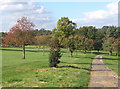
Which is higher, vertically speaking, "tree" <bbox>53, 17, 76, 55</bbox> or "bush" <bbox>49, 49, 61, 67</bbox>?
"tree" <bbox>53, 17, 76, 55</bbox>

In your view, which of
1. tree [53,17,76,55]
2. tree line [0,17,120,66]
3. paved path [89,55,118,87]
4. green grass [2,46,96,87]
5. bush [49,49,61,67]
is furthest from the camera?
tree [53,17,76,55]

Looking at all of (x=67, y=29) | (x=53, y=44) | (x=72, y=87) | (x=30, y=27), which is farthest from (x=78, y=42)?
(x=72, y=87)

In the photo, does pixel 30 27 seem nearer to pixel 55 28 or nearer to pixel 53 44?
pixel 53 44

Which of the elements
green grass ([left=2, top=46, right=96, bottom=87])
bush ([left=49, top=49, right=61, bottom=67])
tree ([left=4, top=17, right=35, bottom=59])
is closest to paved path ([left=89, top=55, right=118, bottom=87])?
green grass ([left=2, top=46, right=96, bottom=87])

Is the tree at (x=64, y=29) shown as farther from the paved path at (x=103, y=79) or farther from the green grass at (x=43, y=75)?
the paved path at (x=103, y=79)

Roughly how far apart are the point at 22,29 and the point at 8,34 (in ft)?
9.14

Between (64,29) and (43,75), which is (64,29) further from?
(43,75)

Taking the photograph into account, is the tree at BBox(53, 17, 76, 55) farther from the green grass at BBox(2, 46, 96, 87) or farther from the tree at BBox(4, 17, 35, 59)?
the green grass at BBox(2, 46, 96, 87)

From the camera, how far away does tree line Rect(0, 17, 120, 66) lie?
A: 1385 inches

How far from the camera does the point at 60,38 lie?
68.1 meters

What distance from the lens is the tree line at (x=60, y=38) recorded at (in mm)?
35178

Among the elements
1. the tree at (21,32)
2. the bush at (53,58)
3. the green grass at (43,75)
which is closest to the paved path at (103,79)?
the green grass at (43,75)

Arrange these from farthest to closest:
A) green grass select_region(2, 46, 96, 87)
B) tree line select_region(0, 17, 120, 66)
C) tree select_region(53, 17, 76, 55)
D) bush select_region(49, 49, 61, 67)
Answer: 1. tree select_region(53, 17, 76, 55)
2. tree line select_region(0, 17, 120, 66)
3. bush select_region(49, 49, 61, 67)
4. green grass select_region(2, 46, 96, 87)

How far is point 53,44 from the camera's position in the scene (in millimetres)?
24156
